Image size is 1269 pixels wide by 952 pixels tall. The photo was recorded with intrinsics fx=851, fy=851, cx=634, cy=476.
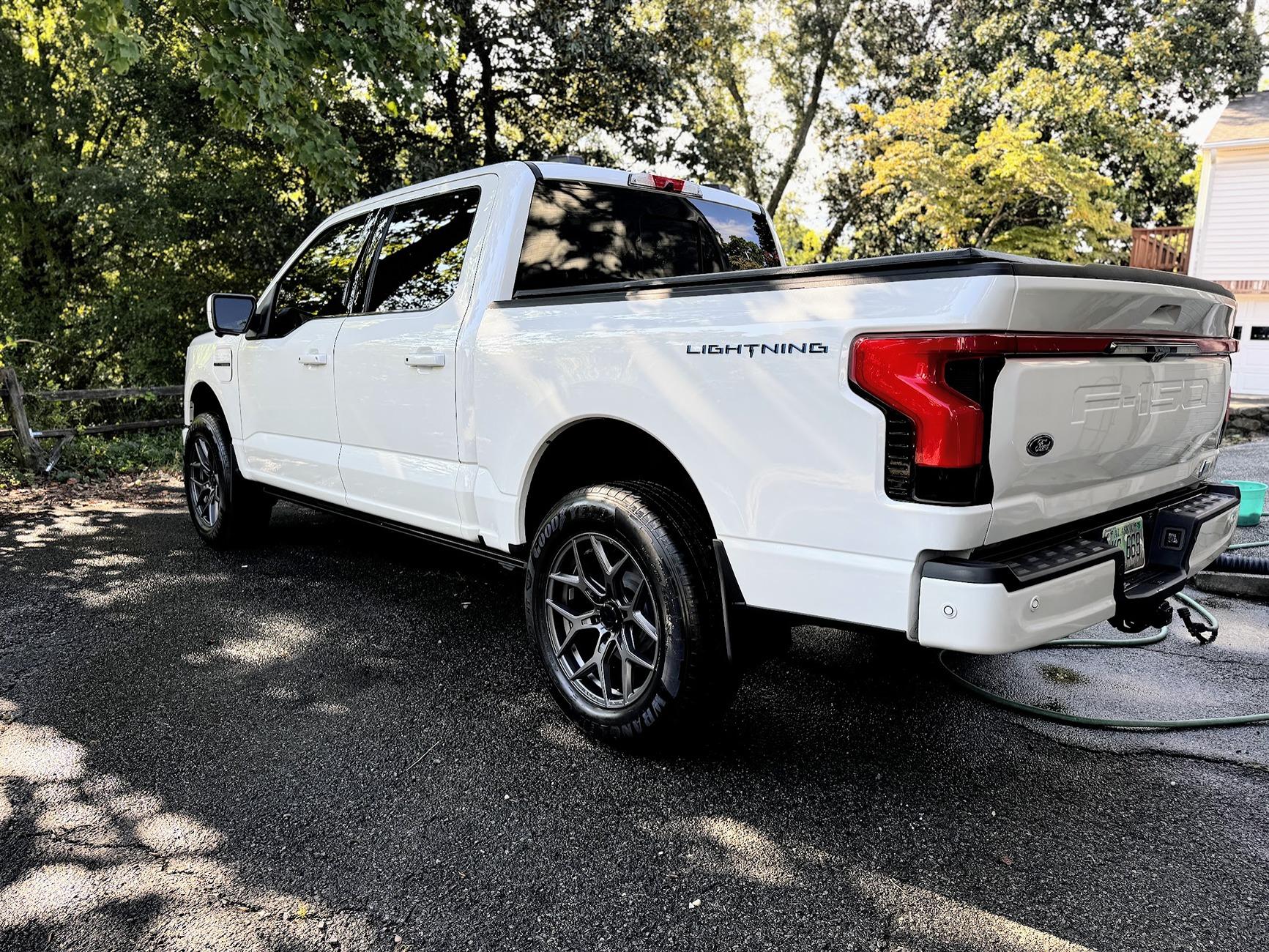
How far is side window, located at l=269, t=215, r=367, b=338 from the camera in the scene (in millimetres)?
4504

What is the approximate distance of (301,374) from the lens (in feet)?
15.0

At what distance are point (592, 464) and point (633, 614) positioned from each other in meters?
0.74

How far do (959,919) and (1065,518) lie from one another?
3.68 ft

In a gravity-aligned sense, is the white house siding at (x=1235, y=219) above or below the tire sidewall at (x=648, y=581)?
above

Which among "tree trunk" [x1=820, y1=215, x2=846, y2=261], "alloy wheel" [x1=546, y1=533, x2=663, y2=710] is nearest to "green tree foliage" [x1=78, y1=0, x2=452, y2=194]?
"alloy wheel" [x1=546, y1=533, x2=663, y2=710]

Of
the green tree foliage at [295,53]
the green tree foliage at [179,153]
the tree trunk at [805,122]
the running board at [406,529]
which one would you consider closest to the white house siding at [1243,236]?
the tree trunk at [805,122]

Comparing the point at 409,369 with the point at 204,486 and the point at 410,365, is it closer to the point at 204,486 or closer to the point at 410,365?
the point at 410,365

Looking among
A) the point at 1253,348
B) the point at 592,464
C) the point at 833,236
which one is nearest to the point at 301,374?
the point at 592,464

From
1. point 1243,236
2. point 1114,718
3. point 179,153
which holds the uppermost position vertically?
point 179,153

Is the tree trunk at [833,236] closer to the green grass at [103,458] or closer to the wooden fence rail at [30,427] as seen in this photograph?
the green grass at [103,458]

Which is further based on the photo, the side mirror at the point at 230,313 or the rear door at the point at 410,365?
the side mirror at the point at 230,313

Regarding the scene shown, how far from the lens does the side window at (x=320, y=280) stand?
4.50 m

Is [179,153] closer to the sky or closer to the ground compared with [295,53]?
closer to the sky

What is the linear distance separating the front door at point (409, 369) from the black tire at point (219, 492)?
152 cm
